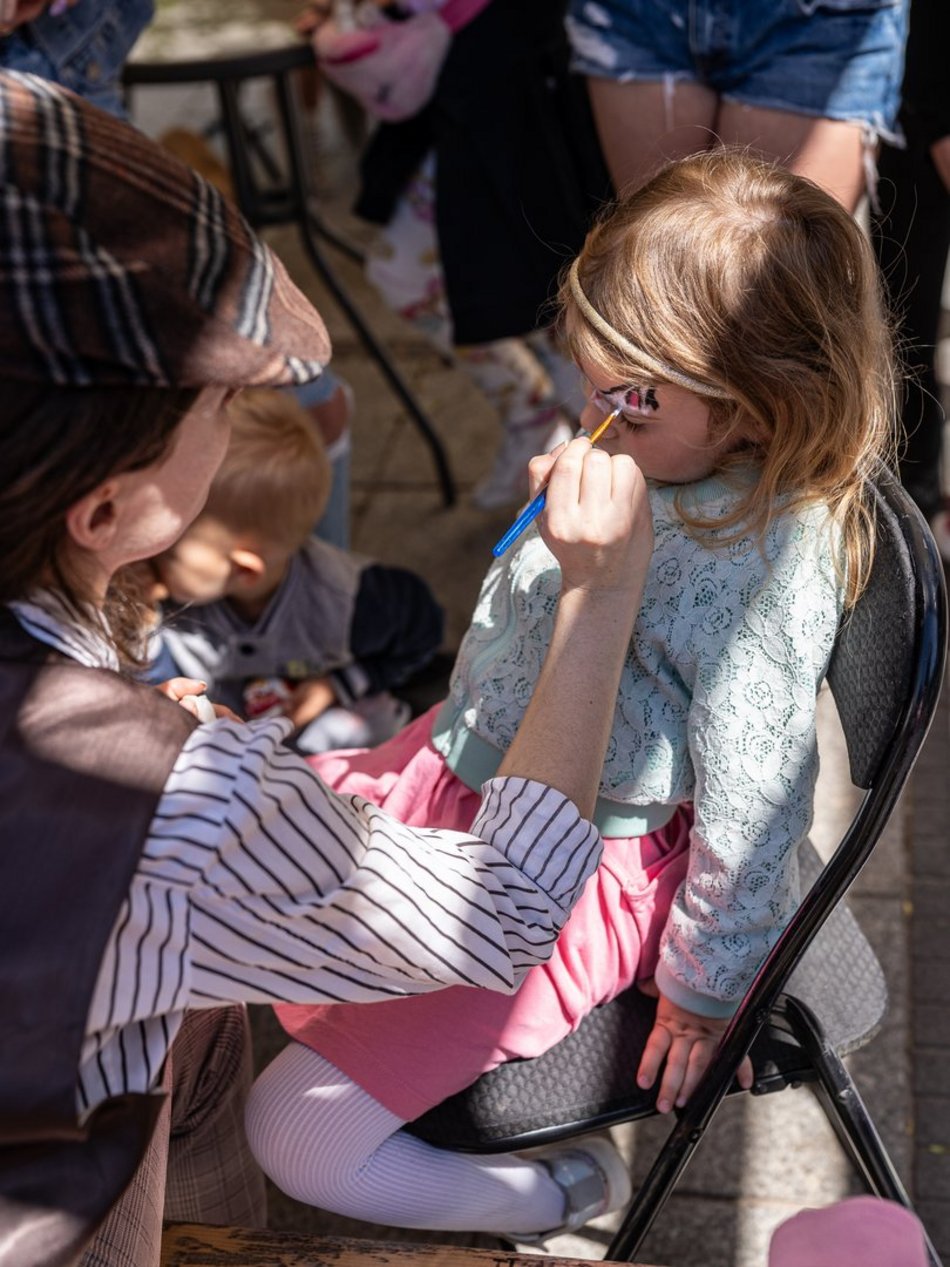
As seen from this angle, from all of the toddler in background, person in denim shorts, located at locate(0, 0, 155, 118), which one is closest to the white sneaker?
the toddler in background

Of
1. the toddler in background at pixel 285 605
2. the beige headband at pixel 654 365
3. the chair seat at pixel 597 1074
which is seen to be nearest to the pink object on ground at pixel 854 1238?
the chair seat at pixel 597 1074

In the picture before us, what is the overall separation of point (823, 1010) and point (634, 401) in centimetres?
67

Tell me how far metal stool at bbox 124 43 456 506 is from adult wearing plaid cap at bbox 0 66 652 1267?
198 cm

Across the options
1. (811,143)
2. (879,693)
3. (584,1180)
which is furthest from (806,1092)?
(811,143)

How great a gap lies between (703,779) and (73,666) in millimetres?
612

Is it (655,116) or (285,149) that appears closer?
(655,116)

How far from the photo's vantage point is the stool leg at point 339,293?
313cm

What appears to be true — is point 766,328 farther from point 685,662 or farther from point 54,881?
point 54,881

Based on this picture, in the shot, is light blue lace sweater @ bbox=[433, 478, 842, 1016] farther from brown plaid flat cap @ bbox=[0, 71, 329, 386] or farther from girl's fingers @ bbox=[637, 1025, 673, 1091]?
brown plaid flat cap @ bbox=[0, 71, 329, 386]

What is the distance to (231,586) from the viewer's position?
230cm

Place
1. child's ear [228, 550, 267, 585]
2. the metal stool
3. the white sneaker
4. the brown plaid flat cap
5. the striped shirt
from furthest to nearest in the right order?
the white sneaker → the metal stool → child's ear [228, 550, 267, 585] → the striped shirt → the brown plaid flat cap

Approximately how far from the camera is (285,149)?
3256mm

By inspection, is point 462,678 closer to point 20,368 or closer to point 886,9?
point 20,368

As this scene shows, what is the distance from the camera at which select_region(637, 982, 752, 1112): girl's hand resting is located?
1.44m
